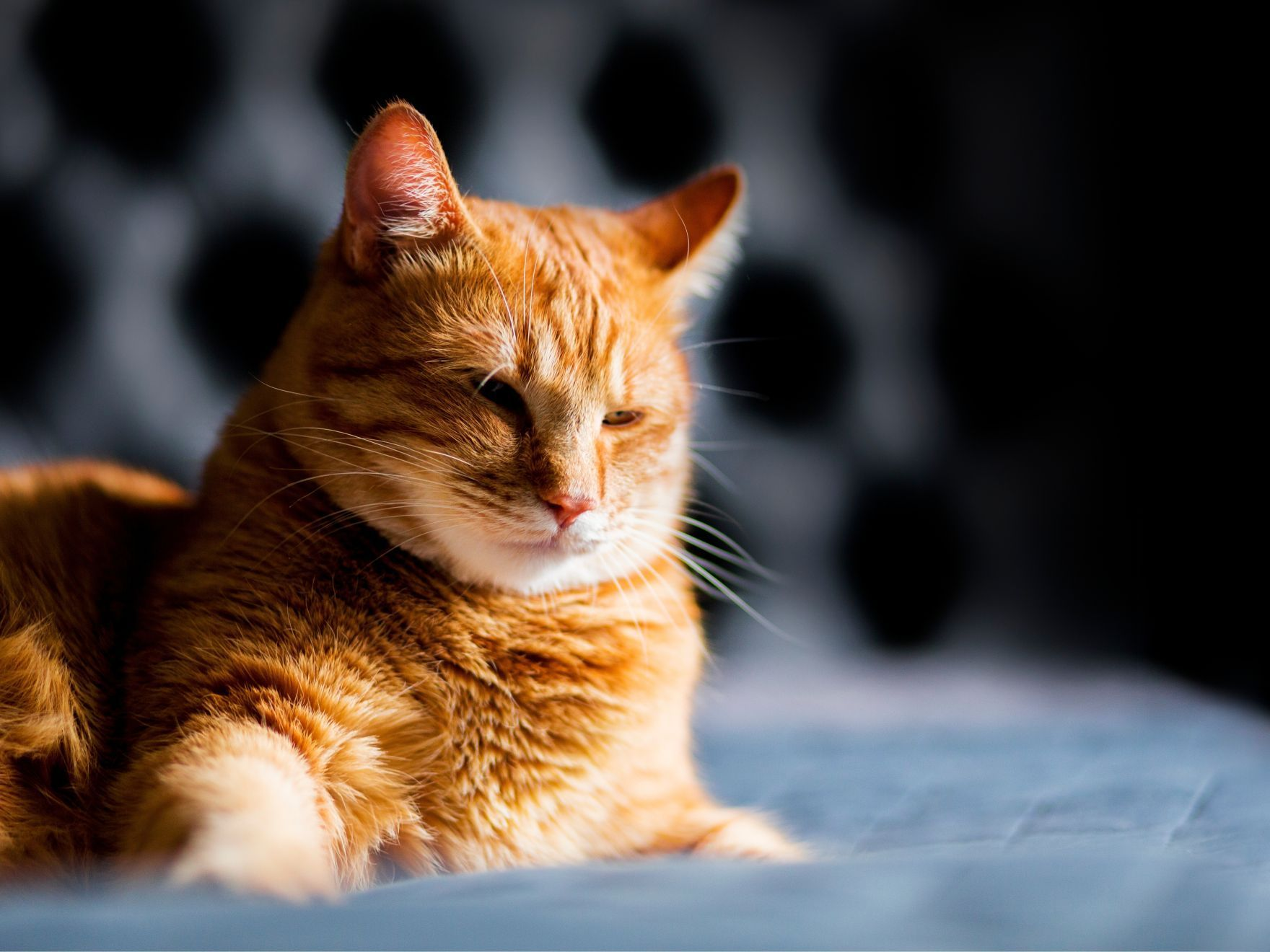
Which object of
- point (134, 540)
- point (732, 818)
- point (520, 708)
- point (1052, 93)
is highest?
point (1052, 93)

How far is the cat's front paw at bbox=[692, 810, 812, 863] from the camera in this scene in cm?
100

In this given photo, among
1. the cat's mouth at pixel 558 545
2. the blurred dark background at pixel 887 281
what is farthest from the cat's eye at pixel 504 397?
the blurred dark background at pixel 887 281

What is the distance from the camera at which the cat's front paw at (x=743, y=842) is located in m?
1.00

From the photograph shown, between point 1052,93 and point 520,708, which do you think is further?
point 1052,93

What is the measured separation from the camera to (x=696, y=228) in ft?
3.85

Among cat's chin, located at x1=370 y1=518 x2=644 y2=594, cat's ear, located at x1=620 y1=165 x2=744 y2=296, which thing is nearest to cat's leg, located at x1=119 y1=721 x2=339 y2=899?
cat's chin, located at x1=370 y1=518 x2=644 y2=594

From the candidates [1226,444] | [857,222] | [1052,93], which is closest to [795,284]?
[857,222]

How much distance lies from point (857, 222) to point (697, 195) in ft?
2.14

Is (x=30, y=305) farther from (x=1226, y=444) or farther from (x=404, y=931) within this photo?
(x=1226, y=444)

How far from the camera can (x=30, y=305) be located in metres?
1.53

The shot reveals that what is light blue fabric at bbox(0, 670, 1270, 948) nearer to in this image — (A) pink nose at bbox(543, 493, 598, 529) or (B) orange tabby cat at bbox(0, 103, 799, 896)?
(B) orange tabby cat at bbox(0, 103, 799, 896)

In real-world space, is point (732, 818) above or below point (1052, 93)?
below

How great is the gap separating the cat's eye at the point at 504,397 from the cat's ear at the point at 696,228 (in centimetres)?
26

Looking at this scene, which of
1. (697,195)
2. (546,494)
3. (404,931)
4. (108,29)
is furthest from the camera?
(108,29)
